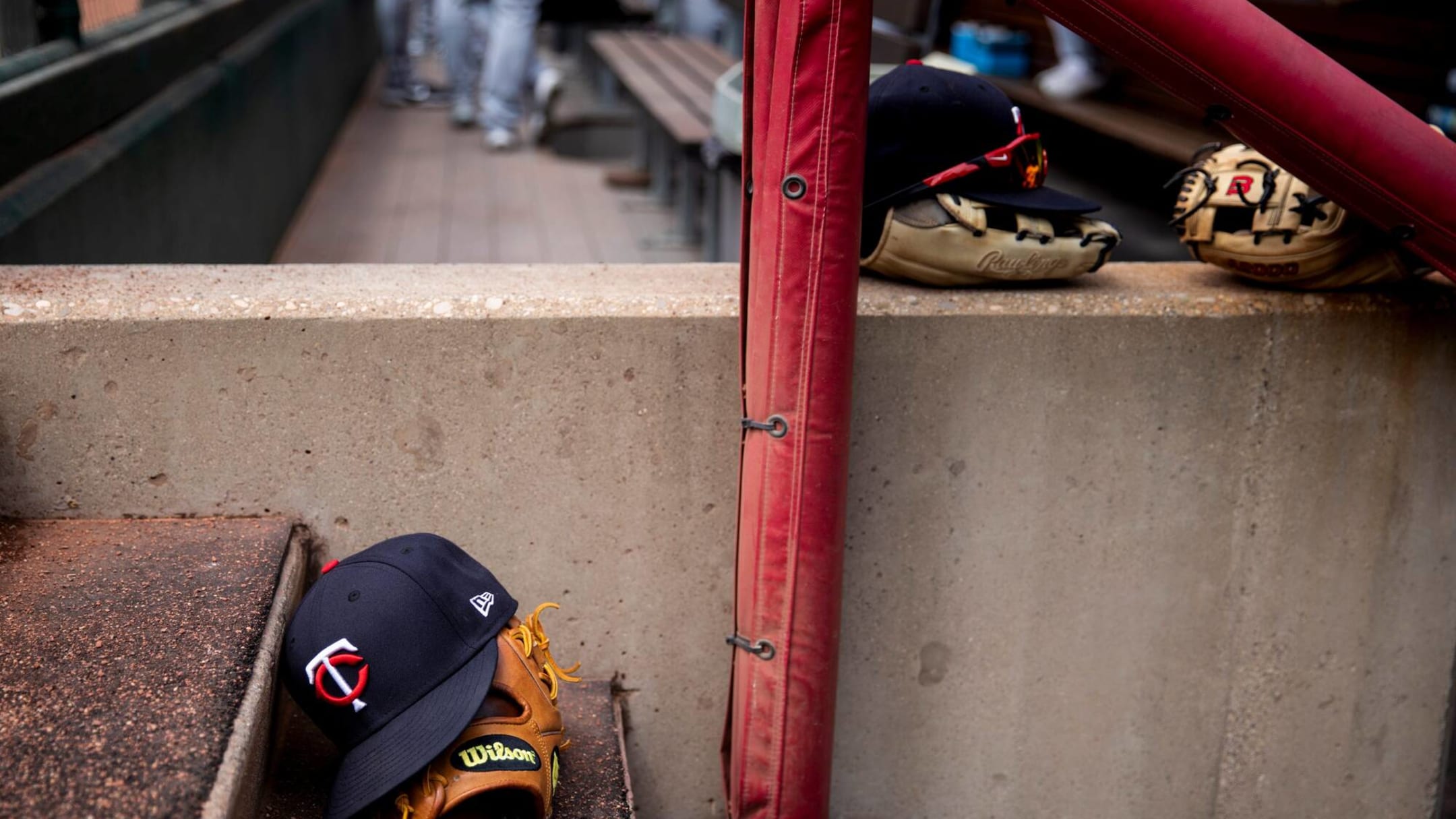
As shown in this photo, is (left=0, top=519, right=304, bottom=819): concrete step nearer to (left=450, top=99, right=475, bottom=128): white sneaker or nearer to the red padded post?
the red padded post

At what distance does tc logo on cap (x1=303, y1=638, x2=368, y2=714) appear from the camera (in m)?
1.58

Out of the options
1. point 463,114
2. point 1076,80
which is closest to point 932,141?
point 1076,80

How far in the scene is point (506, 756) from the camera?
5.25 ft

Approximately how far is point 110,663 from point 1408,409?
82.0 inches

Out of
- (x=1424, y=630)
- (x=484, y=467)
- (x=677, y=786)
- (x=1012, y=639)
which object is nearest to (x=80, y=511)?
(x=484, y=467)

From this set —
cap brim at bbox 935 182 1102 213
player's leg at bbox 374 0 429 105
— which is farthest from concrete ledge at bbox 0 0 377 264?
player's leg at bbox 374 0 429 105

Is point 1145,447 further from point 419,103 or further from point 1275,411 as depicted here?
point 419,103

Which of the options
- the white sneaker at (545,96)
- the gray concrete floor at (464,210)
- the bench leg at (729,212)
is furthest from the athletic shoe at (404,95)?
the bench leg at (729,212)

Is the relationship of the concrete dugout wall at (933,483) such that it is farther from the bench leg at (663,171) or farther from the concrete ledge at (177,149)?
the bench leg at (663,171)

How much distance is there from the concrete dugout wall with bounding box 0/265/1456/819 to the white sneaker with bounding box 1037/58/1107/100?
3.35 m

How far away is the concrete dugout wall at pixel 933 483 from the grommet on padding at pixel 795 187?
1.09 ft

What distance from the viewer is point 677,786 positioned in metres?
2.21

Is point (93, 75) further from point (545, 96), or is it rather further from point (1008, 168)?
point (545, 96)

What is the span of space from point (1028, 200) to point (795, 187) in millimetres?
516
